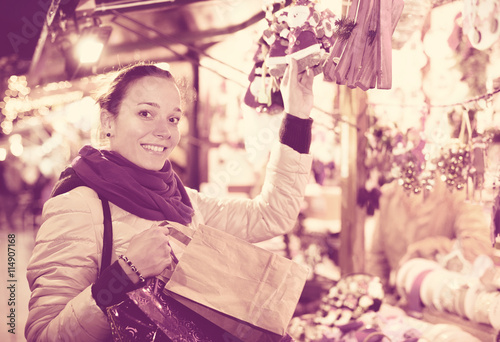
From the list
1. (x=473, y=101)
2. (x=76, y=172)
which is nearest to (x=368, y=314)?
(x=473, y=101)

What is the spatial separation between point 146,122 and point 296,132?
538mm

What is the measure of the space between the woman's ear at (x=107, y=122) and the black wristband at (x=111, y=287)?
56 centimetres

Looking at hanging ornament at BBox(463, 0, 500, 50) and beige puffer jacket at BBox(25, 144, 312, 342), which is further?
hanging ornament at BBox(463, 0, 500, 50)

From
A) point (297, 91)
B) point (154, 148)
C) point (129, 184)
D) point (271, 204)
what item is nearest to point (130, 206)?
point (129, 184)

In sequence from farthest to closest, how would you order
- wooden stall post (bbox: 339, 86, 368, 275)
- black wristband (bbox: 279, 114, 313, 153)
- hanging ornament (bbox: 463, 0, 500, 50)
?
1. wooden stall post (bbox: 339, 86, 368, 275)
2. hanging ornament (bbox: 463, 0, 500, 50)
3. black wristband (bbox: 279, 114, 313, 153)

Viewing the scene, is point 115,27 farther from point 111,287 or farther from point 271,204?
point 111,287

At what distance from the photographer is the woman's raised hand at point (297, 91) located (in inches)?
69.3

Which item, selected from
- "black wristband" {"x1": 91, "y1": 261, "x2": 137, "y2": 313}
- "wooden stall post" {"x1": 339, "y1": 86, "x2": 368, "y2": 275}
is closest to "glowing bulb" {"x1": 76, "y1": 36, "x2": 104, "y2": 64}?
"wooden stall post" {"x1": 339, "y1": 86, "x2": 368, "y2": 275}

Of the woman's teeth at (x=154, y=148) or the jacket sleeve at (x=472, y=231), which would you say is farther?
the jacket sleeve at (x=472, y=231)

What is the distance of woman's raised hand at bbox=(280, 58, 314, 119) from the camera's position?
1.76 metres

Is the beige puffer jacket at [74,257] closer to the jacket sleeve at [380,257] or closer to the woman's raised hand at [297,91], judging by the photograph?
the woman's raised hand at [297,91]

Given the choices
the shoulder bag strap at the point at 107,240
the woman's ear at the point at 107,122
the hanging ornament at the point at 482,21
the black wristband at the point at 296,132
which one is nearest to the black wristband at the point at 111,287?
the shoulder bag strap at the point at 107,240

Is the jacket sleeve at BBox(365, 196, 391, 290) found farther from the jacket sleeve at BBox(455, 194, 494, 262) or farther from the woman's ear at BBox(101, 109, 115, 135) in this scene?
the woman's ear at BBox(101, 109, 115, 135)

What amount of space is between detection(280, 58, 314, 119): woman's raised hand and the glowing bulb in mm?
2168
